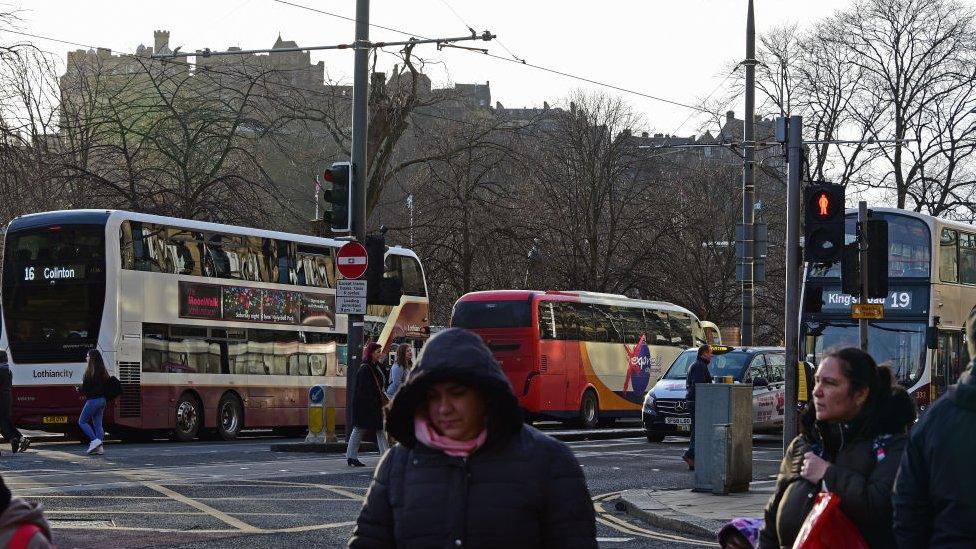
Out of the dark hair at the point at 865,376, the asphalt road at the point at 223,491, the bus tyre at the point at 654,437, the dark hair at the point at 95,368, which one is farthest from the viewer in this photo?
the bus tyre at the point at 654,437

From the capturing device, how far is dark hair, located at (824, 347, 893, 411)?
534cm

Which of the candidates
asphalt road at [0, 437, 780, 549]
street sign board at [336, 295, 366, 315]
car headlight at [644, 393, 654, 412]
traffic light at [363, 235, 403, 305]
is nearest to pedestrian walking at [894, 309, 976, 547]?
asphalt road at [0, 437, 780, 549]

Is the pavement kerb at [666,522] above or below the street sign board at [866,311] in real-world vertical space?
below

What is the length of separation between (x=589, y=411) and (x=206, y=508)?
2252 cm

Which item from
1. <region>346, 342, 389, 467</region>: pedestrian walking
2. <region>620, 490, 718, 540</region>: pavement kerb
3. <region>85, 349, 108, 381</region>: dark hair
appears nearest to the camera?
<region>620, 490, 718, 540</region>: pavement kerb

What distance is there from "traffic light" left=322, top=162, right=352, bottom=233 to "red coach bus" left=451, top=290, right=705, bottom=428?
1175 centimetres

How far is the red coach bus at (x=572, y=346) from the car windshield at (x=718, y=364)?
4.65m

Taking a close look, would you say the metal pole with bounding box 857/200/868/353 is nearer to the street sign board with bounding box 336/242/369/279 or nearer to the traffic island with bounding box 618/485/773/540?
the traffic island with bounding box 618/485/773/540

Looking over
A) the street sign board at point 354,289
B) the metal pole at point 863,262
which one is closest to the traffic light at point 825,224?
the metal pole at point 863,262

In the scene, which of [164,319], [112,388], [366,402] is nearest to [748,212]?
[164,319]

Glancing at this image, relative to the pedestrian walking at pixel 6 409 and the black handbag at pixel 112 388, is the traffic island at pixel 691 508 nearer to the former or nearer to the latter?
the black handbag at pixel 112 388

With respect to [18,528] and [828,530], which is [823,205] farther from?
[18,528]

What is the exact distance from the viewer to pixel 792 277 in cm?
1605

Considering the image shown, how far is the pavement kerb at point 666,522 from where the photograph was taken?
13.1 metres
